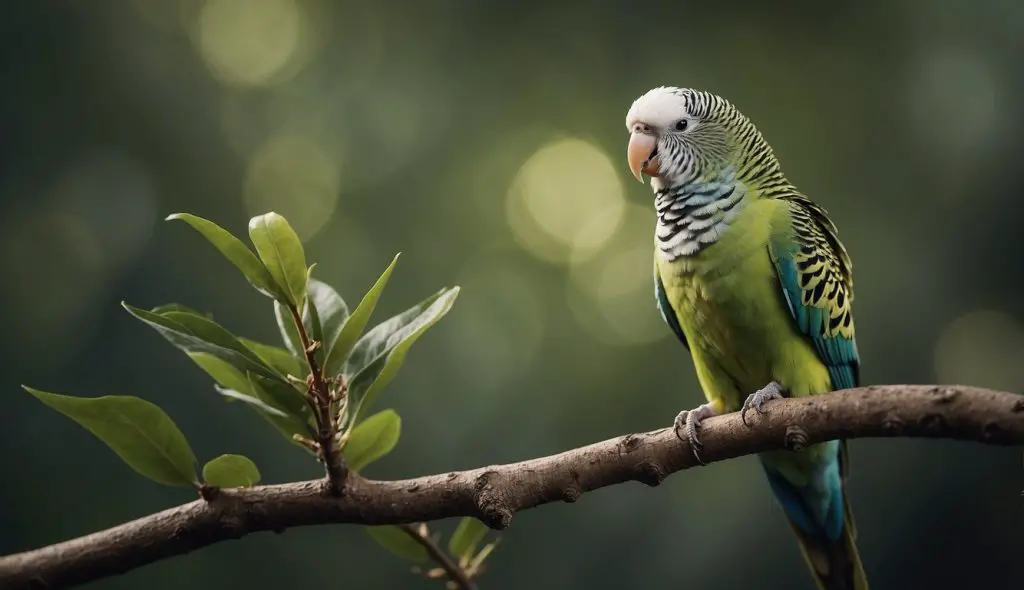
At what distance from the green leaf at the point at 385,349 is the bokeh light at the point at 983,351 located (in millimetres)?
1314

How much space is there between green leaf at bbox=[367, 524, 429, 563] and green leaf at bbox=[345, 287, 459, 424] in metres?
0.22

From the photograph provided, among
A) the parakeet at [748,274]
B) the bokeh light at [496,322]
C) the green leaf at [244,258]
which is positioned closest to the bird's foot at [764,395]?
the parakeet at [748,274]

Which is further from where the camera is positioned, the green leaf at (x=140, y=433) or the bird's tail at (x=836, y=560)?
the bird's tail at (x=836, y=560)

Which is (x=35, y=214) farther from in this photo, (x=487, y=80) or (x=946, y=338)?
(x=946, y=338)

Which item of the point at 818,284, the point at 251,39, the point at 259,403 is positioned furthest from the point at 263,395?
the point at 251,39

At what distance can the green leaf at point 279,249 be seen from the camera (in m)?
0.88

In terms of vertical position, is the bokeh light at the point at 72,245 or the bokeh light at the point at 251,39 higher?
the bokeh light at the point at 251,39

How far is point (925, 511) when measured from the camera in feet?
5.91

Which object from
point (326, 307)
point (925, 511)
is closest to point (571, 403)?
point (925, 511)

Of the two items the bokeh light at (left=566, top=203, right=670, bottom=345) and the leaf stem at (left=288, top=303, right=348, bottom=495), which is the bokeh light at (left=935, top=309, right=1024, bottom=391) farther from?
the leaf stem at (left=288, top=303, right=348, bottom=495)

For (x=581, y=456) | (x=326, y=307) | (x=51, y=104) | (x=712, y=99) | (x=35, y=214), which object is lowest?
(x=581, y=456)

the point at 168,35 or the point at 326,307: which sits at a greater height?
the point at 168,35

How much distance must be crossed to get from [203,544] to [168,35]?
1549 mm

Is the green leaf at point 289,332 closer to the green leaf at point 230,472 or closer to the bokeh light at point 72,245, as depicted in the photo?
the green leaf at point 230,472
